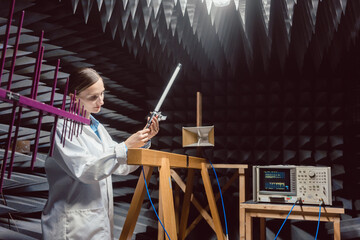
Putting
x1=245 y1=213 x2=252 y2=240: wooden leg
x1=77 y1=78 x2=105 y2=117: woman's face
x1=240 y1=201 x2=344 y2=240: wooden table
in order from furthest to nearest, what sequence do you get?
1. x1=245 y1=213 x2=252 y2=240: wooden leg
2. x1=240 y1=201 x2=344 y2=240: wooden table
3. x1=77 y1=78 x2=105 y2=117: woman's face

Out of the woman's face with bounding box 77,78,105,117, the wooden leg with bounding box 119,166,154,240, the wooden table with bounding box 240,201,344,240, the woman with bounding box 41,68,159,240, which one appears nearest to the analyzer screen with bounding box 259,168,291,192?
the wooden table with bounding box 240,201,344,240

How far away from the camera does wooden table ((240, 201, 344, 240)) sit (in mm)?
1912

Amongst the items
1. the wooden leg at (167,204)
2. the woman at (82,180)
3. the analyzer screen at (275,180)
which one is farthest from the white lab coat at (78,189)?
the analyzer screen at (275,180)

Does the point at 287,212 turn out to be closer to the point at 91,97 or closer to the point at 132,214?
the point at 132,214

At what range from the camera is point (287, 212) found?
2.04 meters

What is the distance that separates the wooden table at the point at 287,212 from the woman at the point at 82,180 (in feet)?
3.58

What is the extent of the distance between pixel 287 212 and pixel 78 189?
57.0 inches

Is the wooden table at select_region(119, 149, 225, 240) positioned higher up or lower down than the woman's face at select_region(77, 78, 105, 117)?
lower down

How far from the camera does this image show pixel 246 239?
2.14 metres

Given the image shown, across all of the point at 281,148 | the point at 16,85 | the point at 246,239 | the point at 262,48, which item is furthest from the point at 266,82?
the point at 16,85

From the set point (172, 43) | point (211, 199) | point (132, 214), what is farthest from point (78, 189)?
point (172, 43)

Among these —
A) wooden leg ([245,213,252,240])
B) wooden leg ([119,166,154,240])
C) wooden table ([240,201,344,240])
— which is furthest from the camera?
wooden leg ([245,213,252,240])

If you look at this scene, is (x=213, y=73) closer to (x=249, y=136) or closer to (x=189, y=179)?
(x=249, y=136)

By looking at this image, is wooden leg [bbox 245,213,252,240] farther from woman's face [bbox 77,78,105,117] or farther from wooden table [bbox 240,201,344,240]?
woman's face [bbox 77,78,105,117]
